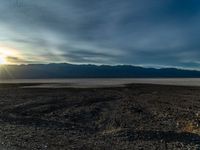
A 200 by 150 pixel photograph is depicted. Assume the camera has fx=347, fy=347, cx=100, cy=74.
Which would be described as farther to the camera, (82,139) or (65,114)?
(65,114)

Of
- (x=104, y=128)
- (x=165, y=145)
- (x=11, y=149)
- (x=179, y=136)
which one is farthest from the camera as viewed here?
(x=104, y=128)

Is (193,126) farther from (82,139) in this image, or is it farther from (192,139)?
(82,139)

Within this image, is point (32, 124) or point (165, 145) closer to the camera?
point (165, 145)

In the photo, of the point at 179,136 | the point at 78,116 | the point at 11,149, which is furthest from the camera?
the point at 78,116

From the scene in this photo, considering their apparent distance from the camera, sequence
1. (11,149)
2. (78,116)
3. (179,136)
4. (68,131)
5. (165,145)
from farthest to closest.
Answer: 1. (78,116)
2. (68,131)
3. (179,136)
4. (165,145)
5. (11,149)

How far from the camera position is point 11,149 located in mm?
15281

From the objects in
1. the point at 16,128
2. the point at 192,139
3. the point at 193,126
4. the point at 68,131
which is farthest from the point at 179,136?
the point at 16,128

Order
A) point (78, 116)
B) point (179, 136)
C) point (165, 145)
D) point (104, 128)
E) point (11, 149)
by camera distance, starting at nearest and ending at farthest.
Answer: point (11, 149) → point (165, 145) → point (179, 136) → point (104, 128) → point (78, 116)

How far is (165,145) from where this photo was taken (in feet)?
53.5

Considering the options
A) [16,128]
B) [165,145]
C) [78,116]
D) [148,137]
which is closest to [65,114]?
[78,116]

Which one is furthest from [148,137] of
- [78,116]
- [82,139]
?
[78,116]

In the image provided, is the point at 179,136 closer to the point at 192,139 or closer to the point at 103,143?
the point at 192,139

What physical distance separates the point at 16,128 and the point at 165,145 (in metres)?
10.0

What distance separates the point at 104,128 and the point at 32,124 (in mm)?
5198
